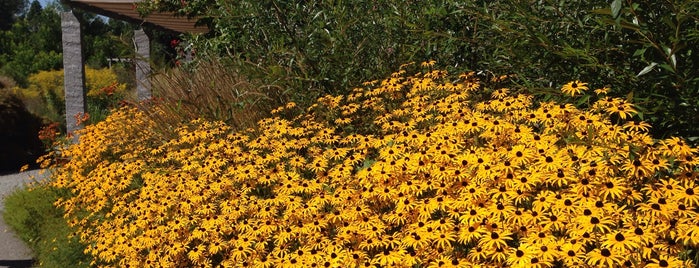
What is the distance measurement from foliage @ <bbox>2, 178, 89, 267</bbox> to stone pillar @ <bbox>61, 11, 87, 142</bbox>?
2.60 metres

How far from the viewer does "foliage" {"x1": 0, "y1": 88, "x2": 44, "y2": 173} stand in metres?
11.2

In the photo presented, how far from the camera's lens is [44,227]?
622 cm

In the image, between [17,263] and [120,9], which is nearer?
[17,263]

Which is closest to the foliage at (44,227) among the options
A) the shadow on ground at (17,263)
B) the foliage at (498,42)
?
the shadow on ground at (17,263)

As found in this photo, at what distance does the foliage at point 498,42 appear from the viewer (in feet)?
10.2

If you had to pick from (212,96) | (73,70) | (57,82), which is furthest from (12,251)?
(57,82)

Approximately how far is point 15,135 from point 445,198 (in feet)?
36.7

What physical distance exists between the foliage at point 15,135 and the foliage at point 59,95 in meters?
1.22

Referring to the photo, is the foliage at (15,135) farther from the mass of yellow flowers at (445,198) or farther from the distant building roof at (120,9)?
the mass of yellow flowers at (445,198)

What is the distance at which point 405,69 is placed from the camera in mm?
5219

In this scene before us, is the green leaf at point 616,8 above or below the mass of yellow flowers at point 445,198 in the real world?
above

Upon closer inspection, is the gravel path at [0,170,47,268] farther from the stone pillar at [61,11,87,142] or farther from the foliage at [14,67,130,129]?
the foliage at [14,67,130,129]

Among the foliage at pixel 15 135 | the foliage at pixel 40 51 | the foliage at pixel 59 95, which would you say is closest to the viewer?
the foliage at pixel 15 135

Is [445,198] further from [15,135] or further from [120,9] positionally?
[15,135]
